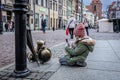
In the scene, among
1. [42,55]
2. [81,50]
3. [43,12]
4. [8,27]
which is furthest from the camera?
[43,12]

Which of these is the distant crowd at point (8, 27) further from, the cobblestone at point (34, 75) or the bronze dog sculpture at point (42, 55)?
the cobblestone at point (34, 75)

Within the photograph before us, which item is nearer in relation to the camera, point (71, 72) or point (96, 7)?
point (71, 72)

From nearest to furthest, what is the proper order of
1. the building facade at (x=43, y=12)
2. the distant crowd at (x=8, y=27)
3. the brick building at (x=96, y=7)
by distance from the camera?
the distant crowd at (x=8, y=27), the building facade at (x=43, y=12), the brick building at (x=96, y=7)

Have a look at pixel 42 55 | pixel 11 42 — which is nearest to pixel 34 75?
pixel 42 55

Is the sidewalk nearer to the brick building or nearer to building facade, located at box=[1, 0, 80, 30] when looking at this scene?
building facade, located at box=[1, 0, 80, 30]

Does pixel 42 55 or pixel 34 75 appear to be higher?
pixel 42 55

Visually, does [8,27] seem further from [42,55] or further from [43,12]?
[42,55]

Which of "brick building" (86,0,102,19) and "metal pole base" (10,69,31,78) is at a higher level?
"brick building" (86,0,102,19)

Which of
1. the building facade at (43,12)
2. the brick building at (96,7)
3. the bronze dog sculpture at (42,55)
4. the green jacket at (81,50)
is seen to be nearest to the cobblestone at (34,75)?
the green jacket at (81,50)

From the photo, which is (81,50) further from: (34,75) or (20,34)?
(20,34)

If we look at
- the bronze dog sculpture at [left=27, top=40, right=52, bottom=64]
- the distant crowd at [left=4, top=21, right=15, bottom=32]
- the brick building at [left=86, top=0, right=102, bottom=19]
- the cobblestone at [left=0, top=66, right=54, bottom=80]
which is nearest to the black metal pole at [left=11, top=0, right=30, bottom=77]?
the cobblestone at [left=0, top=66, right=54, bottom=80]

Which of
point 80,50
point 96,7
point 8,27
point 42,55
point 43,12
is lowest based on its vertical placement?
point 42,55

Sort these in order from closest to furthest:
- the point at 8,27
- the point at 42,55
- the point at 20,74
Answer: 1. the point at 20,74
2. the point at 42,55
3. the point at 8,27

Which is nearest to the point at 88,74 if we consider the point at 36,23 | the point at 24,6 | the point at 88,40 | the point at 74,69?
the point at 74,69
